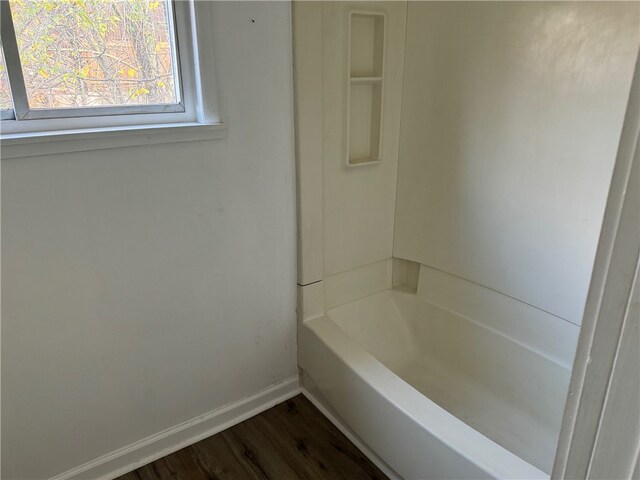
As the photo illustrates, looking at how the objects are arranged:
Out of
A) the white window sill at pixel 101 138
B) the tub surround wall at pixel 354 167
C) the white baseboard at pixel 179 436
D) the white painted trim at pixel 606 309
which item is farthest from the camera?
the tub surround wall at pixel 354 167

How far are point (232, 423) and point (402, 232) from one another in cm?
118

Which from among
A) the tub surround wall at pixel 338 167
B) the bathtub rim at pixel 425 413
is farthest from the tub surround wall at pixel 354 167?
the bathtub rim at pixel 425 413

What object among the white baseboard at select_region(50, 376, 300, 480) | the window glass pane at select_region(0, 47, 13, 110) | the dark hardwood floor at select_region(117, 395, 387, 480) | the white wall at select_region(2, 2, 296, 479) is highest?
the window glass pane at select_region(0, 47, 13, 110)

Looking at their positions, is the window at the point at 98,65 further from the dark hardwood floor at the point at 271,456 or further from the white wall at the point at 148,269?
the dark hardwood floor at the point at 271,456

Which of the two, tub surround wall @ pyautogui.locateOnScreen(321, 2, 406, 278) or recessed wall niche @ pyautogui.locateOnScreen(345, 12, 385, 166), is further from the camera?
recessed wall niche @ pyautogui.locateOnScreen(345, 12, 385, 166)

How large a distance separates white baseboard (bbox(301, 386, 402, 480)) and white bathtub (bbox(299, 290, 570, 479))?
4 centimetres

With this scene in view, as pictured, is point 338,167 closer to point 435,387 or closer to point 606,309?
point 435,387

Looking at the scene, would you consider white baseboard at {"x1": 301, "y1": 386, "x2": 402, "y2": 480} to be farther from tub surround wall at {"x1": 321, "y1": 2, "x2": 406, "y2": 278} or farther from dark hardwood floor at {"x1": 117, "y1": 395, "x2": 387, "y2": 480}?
tub surround wall at {"x1": 321, "y1": 2, "x2": 406, "y2": 278}

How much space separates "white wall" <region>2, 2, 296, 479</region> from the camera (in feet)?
4.73

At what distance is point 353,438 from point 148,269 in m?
1.08

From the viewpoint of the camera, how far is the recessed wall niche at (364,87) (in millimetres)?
1945

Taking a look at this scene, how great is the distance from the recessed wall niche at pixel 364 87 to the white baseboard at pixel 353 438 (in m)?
1.09

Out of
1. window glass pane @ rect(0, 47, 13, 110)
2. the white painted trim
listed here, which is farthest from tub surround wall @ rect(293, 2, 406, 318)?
the white painted trim

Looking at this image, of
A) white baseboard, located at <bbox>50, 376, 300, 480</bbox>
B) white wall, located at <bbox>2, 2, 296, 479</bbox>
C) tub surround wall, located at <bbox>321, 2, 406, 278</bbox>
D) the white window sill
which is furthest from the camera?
tub surround wall, located at <bbox>321, 2, 406, 278</bbox>
